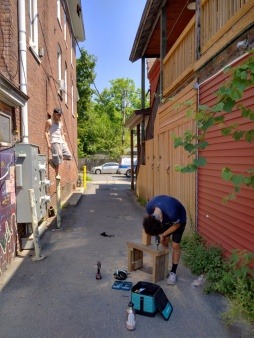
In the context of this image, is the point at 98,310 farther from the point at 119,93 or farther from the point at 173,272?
the point at 119,93

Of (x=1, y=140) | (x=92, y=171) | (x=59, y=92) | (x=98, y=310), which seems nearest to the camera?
(x=98, y=310)

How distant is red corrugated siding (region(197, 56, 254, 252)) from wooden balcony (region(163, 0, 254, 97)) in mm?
537

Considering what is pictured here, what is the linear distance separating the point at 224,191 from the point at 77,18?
1465cm

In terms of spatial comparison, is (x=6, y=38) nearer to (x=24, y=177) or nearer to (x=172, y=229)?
(x=24, y=177)

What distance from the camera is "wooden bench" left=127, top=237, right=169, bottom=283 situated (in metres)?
4.38

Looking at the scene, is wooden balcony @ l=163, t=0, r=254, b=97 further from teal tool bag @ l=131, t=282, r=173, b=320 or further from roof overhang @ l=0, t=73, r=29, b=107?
teal tool bag @ l=131, t=282, r=173, b=320

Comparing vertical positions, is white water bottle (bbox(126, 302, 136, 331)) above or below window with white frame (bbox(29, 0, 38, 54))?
below

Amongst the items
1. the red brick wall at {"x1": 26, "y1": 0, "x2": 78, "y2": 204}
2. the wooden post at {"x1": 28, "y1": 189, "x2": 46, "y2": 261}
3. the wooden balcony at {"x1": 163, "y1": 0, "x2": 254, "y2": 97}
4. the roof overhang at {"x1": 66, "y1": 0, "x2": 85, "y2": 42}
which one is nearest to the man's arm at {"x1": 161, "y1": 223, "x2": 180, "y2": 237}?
the wooden post at {"x1": 28, "y1": 189, "x2": 46, "y2": 261}

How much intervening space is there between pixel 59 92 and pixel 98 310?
8.85 m

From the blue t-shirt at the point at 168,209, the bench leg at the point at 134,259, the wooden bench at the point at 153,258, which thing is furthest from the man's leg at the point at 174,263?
the bench leg at the point at 134,259

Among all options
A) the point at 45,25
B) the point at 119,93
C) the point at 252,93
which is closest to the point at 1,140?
the point at 252,93

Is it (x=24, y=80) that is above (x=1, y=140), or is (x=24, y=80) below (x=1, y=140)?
above

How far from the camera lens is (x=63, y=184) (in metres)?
11.9

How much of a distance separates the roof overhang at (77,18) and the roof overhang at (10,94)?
11.2m
